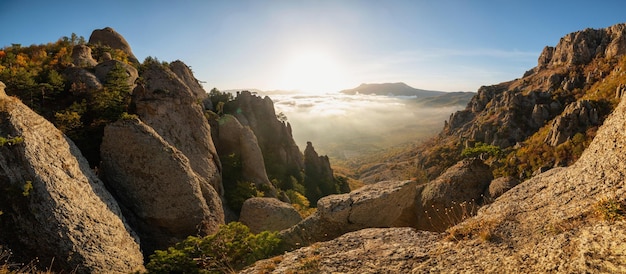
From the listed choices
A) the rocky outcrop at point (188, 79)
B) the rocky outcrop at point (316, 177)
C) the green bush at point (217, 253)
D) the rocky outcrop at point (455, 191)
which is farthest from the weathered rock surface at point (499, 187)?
the rocky outcrop at point (188, 79)

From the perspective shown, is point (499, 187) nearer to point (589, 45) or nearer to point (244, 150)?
point (244, 150)

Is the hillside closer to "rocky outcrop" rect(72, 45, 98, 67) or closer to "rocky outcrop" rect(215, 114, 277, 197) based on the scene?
"rocky outcrop" rect(215, 114, 277, 197)

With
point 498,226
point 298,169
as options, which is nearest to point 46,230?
point 498,226

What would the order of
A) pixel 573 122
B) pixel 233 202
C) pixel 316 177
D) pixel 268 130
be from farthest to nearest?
pixel 573 122, pixel 316 177, pixel 268 130, pixel 233 202

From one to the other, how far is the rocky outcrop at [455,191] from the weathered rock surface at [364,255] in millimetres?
8873

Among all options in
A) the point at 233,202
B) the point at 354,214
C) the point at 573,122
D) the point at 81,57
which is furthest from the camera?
the point at 573,122

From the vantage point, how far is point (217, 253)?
1450cm

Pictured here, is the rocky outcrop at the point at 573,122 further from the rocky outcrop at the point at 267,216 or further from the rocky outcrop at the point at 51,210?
the rocky outcrop at the point at 51,210

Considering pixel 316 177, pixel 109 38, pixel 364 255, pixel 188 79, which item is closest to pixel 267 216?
pixel 364 255

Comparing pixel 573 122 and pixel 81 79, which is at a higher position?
pixel 81 79

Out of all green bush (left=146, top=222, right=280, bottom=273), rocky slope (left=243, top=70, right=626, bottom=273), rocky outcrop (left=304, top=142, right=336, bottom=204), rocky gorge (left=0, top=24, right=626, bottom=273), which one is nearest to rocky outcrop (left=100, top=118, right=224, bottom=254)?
rocky gorge (left=0, top=24, right=626, bottom=273)

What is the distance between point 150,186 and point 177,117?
10790mm

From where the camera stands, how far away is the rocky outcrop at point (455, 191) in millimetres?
19516

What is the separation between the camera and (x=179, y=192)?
21.5 meters
